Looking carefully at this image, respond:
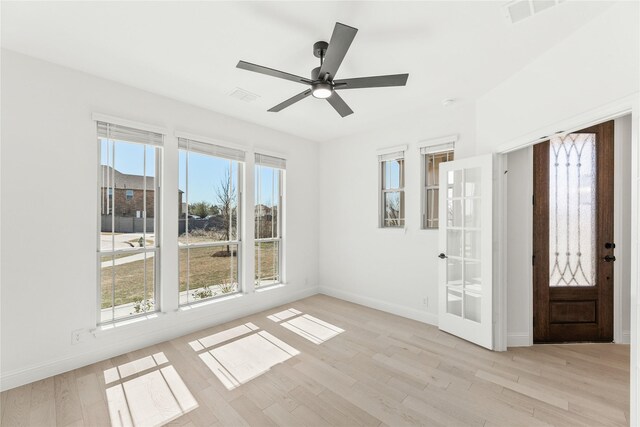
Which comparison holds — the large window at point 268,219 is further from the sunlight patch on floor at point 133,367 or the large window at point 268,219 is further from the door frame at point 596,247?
the door frame at point 596,247

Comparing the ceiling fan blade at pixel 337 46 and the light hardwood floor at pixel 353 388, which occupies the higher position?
the ceiling fan blade at pixel 337 46

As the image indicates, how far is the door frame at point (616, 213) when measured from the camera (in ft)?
4.97

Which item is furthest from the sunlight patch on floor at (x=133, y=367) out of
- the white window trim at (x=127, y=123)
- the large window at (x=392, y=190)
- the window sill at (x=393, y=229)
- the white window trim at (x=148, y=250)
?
the large window at (x=392, y=190)

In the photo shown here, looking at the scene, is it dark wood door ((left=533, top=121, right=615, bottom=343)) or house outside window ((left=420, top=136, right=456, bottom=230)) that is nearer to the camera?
dark wood door ((left=533, top=121, right=615, bottom=343))

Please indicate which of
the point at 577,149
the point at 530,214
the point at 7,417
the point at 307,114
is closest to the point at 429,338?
the point at 530,214

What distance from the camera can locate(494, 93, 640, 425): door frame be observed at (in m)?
1.51

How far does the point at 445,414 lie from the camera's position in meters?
2.01

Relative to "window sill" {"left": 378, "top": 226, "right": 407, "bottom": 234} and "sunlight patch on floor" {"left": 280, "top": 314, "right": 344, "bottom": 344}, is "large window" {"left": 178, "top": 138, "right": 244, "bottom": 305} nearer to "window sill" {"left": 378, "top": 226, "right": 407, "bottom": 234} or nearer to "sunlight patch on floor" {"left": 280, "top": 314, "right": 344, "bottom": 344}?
"sunlight patch on floor" {"left": 280, "top": 314, "right": 344, "bottom": 344}

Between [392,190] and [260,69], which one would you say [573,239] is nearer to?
[392,190]

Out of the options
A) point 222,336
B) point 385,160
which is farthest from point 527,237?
point 222,336

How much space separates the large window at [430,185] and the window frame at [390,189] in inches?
11.5

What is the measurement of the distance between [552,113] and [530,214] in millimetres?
1296

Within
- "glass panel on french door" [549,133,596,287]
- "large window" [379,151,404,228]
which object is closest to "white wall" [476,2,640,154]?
"glass panel on french door" [549,133,596,287]

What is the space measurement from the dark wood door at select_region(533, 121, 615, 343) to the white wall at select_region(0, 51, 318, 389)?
4.47 metres
